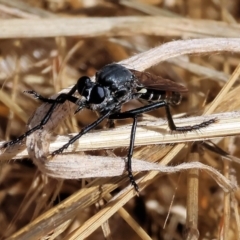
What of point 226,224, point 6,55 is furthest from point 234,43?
point 6,55

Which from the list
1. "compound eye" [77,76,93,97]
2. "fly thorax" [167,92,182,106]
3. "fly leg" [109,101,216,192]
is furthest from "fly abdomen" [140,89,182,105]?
"compound eye" [77,76,93,97]

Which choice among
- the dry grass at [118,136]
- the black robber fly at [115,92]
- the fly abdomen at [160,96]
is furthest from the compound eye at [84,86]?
the fly abdomen at [160,96]

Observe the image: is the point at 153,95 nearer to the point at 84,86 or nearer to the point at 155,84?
the point at 155,84

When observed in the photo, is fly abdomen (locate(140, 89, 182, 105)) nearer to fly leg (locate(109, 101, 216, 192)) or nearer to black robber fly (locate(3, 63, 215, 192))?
black robber fly (locate(3, 63, 215, 192))

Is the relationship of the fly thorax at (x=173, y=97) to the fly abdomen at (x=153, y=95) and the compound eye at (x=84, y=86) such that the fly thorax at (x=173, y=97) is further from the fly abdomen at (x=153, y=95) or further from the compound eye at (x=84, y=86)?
the compound eye at (x=84, y=86)

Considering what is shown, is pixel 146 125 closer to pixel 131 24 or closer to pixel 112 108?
pixel 112 108

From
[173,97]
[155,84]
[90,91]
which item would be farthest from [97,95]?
[173,97]
